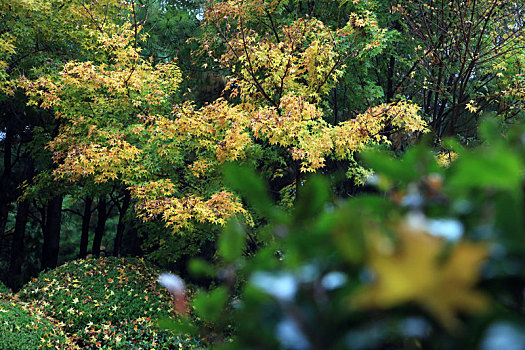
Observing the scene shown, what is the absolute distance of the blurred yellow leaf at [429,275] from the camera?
1.34 feet

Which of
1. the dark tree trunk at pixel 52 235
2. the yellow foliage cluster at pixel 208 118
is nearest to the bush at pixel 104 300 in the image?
the dark tree trunk at pixel 52 235

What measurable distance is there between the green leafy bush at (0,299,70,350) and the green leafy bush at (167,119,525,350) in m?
6.13

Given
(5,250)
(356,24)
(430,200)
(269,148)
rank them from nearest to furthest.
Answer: (430,200) < (356,24) < (269,148) < (5,250)

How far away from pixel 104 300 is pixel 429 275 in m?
8.27

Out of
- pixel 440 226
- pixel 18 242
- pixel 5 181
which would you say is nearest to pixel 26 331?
pixel 18 242

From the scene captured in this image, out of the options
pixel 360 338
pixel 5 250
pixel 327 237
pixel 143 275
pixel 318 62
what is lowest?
pixel 360 338

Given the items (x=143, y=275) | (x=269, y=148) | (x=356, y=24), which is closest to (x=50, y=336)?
(x=143, y=275)

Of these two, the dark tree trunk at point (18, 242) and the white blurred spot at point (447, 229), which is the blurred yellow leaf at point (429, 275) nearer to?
the white blurred spot at point (447, 229)

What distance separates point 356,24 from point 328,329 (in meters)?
7.27

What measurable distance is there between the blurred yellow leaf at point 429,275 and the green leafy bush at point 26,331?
630cm

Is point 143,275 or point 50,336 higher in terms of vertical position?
point 143,275

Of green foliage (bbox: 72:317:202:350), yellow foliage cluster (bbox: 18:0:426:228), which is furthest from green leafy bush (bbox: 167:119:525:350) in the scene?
green foliage (bbox: 72:317:202:350)

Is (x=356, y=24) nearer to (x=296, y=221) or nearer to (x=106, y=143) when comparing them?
(x=106, y=143)

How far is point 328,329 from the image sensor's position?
0.48 metres
